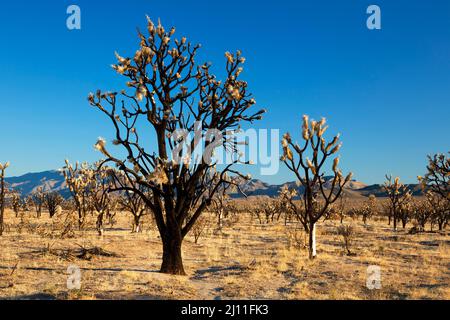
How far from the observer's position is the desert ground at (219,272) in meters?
9.48

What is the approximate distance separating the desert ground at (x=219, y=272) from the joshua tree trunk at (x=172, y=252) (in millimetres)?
414

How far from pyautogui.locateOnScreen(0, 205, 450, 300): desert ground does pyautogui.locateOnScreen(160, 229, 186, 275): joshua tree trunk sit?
16.3 inches

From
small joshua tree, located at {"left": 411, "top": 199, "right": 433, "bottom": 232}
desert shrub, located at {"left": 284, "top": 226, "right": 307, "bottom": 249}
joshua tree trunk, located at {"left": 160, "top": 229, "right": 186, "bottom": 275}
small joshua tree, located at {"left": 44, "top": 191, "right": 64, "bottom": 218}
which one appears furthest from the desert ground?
small joshua tree, located at {"left": 44, "top": 191, "right": 64, "bottom": 218}

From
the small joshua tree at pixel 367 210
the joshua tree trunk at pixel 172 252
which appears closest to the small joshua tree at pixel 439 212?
the small joshua tree at pixel 367 210

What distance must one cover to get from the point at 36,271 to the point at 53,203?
1311 inches

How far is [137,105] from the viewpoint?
456 inches

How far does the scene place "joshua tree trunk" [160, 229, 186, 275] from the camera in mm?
11569

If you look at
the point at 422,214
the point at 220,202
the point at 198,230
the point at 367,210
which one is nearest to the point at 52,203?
the point at 198,230

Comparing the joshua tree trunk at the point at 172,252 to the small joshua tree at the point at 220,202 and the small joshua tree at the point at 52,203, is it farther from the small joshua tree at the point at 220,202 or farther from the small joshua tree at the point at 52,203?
the small joshua tree at the point at 52,203

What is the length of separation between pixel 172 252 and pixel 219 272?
7.13 feet

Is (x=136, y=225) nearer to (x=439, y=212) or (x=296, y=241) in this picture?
(x=296, y=241)

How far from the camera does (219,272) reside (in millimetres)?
12891

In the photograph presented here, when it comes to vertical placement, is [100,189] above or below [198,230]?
above
